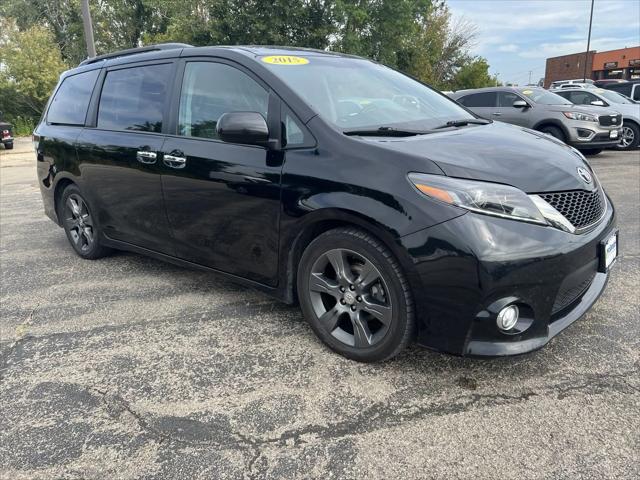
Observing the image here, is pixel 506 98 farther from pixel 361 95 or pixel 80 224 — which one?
pixel 80 224

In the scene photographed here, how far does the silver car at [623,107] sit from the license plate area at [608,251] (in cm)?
993

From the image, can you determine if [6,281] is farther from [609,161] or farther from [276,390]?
[609,161]

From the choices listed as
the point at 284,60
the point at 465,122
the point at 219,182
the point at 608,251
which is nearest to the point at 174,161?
the point at 219,182

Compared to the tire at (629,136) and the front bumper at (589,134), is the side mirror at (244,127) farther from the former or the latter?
the tire at (629,136)

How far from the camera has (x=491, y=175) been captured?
2.38 m

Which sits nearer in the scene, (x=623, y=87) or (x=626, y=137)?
(x=626, y=137)

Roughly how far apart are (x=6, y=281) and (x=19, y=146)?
784 inches

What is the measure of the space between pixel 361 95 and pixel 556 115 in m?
8.52

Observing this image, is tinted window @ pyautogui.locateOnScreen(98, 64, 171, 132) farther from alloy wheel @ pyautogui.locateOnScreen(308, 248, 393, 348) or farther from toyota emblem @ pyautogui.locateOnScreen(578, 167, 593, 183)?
toyota emblem @ pyautogui.locateOnScreen(578, 167, 593, 183)

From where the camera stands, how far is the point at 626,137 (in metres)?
12.2

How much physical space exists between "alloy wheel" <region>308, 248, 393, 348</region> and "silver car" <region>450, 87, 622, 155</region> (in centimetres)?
807

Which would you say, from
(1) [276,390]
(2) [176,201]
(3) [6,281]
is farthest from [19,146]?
(1) [276,390]

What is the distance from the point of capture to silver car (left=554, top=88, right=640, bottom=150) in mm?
11641

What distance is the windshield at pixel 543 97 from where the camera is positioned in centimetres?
1052
